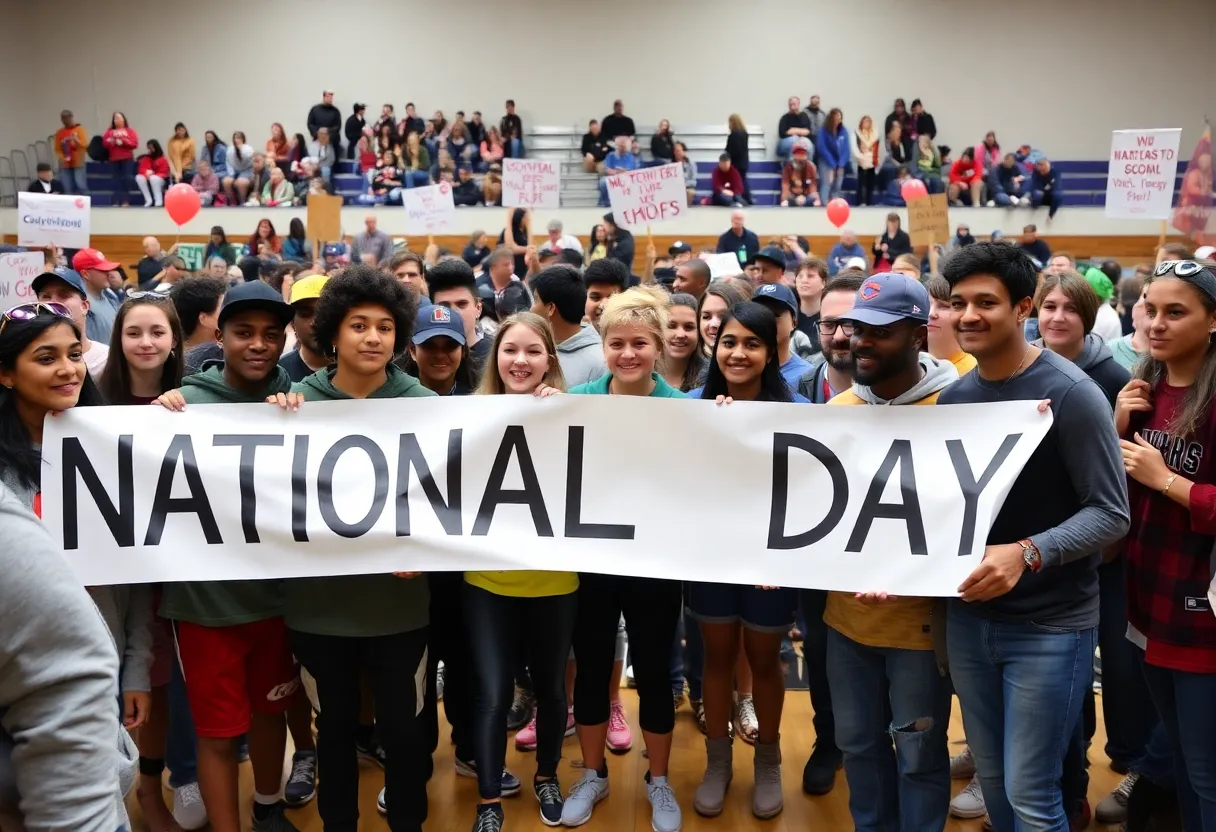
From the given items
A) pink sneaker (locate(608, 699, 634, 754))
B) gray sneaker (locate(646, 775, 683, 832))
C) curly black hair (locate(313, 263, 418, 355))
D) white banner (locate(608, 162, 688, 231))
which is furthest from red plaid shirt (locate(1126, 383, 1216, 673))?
white banner (locate(608, 162, 688, 231))

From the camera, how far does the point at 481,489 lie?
9.43ft

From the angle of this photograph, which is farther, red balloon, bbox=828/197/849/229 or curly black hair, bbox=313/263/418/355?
Answer: red balloon, bbox=828/197/849/229

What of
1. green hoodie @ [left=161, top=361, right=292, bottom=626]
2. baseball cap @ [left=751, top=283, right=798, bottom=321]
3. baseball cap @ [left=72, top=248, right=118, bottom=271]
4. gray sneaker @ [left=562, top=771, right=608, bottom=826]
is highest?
baseball cap @ [left=751, top=283, right=798, bottom=321]

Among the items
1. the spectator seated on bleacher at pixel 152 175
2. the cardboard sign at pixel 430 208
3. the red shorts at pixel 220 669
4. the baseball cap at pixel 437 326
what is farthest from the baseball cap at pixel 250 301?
the spectator seated on bleacher at pixel 152 175

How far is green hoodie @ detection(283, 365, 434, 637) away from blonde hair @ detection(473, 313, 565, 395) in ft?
1.16

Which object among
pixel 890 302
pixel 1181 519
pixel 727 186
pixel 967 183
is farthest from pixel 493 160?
pixel 1181 519

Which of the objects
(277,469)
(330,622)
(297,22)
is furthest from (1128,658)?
(297,22)

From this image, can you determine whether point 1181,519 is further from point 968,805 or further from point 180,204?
point 180,204

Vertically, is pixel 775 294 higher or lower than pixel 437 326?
higher

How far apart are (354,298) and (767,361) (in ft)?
4.25

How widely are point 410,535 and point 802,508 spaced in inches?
44.3

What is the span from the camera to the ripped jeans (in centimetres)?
256

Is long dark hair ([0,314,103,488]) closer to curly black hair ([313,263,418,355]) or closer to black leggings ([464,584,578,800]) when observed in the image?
curly black hair ([313,263,418,355])

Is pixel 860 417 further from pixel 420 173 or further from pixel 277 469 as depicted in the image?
pixel 420 173
